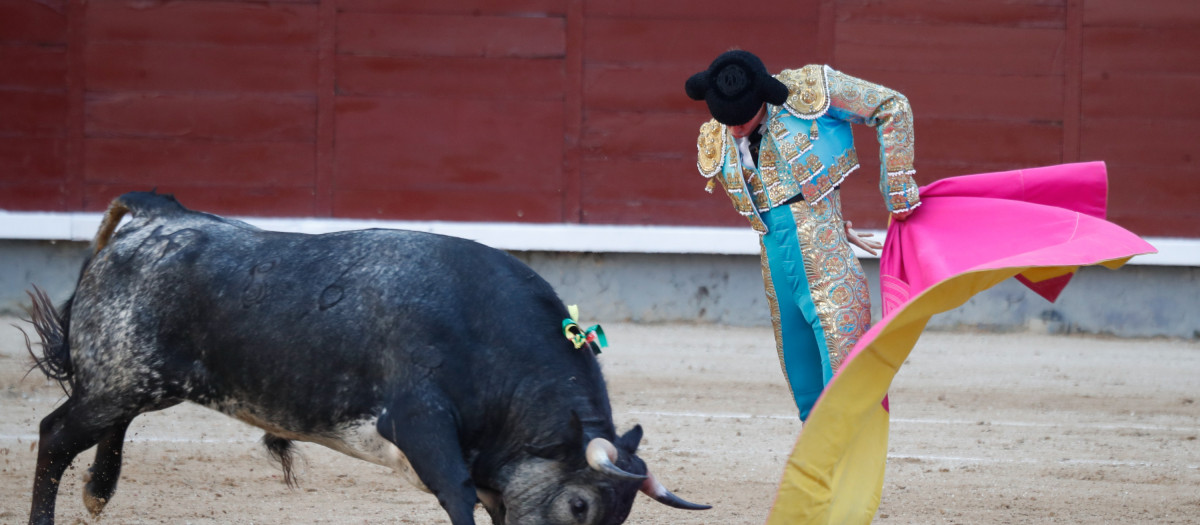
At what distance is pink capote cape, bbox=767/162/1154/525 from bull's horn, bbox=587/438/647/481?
455 mm

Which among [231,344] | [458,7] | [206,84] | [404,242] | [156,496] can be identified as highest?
[458,7]

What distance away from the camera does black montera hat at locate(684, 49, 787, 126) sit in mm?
3039

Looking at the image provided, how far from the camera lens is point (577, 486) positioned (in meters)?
2.64

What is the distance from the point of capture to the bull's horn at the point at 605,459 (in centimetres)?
249

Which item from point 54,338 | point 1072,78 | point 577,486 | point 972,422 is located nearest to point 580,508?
point 577,486

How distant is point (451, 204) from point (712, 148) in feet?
13.6

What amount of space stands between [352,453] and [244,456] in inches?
58.3

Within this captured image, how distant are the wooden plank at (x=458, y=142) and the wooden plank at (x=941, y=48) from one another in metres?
1.70

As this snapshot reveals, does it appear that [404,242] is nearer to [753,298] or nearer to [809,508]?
[809,508]

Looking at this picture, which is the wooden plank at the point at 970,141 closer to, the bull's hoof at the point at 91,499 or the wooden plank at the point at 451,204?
the wooden plank at the point at 451,204

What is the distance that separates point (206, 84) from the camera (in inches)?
286

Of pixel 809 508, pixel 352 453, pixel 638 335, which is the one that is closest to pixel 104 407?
pixel 352 453

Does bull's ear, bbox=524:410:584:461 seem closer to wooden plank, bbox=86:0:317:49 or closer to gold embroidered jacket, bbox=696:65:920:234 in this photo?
gold embroidered jacket, bbox=696:65:920:234

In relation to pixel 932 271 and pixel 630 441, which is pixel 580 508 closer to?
pixel 630 441
